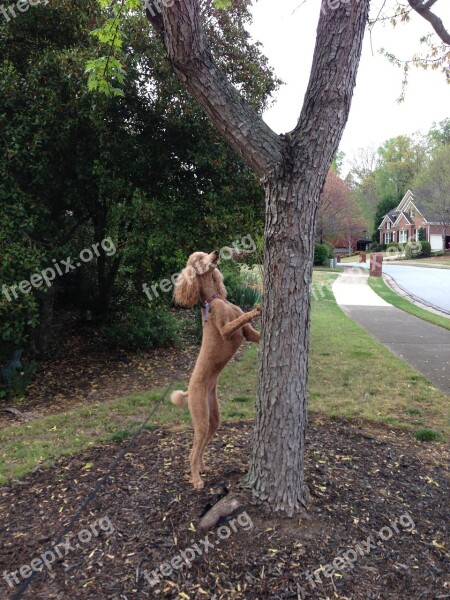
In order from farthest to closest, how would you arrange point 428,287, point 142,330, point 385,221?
point 385,221
point 428,287
point 142,330

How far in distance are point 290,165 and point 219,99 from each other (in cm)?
54

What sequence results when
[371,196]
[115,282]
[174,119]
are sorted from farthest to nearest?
[371,196]
[115,282]
[174,119]

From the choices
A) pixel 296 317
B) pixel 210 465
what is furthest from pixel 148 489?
pixel 296 317

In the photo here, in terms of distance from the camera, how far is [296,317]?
283cm

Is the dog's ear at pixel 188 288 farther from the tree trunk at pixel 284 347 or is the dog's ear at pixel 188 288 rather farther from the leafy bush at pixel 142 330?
the leafy bush at pixel 142 330

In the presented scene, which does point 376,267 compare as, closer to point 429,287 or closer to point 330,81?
point 429,287

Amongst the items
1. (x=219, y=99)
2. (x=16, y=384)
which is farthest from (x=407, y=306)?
(x=219, y=99)

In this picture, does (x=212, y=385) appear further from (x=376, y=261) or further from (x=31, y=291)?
(x=376, y=261)

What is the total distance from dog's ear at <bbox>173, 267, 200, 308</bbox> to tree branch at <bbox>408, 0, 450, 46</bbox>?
370cm

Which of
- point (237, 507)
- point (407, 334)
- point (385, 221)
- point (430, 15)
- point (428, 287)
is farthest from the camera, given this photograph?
point (385, 221)

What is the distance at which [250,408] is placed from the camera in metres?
5.44

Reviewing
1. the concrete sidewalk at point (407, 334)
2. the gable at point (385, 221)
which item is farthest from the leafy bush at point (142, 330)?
the gable at point (385, 221)

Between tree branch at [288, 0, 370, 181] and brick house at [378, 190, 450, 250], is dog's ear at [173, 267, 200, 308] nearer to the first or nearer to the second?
tree branch at [288, 0, 370, 181]

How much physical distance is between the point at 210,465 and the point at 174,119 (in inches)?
174
